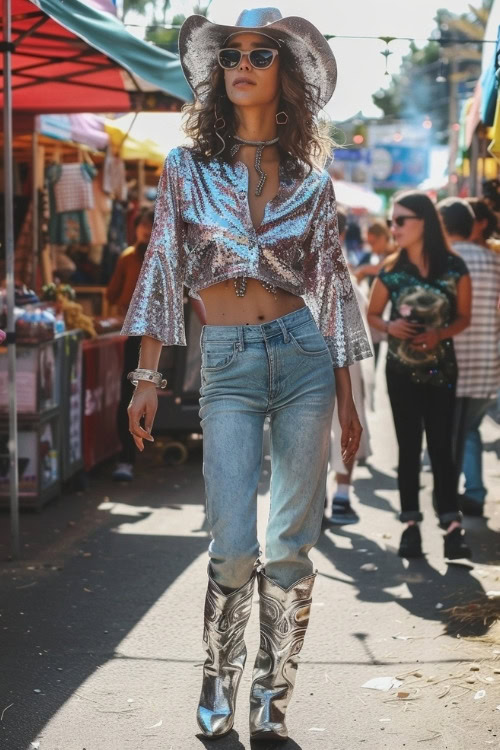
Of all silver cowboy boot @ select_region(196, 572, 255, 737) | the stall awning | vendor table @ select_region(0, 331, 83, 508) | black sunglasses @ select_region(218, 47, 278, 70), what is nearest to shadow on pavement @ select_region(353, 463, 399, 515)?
vendor table @ select_region(0, 331, 83, 508)

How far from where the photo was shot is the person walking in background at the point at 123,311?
9.32m

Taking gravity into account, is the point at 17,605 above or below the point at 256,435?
below

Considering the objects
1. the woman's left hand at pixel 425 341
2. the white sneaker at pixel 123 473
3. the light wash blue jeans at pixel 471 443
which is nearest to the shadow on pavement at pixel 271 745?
the woman's left hand at pixel 425 341

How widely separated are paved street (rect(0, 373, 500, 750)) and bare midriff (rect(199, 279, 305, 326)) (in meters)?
1.37

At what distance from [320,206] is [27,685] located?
2086 millimetres

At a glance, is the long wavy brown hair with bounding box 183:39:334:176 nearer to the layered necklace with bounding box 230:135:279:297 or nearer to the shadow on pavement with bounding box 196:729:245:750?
the layered necklace with bounding box 230:135:279:297

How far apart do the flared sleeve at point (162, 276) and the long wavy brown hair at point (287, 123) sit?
0.21m

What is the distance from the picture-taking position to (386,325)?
22.9ft

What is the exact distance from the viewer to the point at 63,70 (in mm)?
9312

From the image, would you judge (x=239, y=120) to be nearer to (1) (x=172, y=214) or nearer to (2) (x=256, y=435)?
(1) (x=172, y=214)

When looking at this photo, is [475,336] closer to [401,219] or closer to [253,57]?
[401,219]

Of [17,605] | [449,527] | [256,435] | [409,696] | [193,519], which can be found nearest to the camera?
[256,435]

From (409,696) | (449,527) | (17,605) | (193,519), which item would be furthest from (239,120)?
(193,519)

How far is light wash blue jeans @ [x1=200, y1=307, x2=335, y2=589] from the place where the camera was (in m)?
3.77
